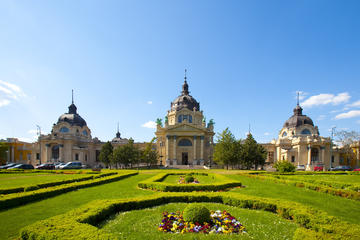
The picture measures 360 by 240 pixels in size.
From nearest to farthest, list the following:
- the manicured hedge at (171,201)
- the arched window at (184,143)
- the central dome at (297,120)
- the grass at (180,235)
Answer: the manicured hedge at (171,201)
the grass at (180,235)
the arched window at (184,143)
the central dome at (297,120)

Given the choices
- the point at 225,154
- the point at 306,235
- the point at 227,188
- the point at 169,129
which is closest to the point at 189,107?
the point at 169,129

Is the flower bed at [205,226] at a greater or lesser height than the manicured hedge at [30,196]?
greater

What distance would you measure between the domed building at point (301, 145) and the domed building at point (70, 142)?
5205 cm

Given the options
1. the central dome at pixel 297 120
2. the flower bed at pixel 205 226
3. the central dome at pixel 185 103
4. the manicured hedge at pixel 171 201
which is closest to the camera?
the manicured hedge at pixel 171 201

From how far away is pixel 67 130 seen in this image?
195ft

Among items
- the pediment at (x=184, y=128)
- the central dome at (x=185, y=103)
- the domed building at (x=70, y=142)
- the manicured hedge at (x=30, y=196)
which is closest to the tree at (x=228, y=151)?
the pediment at (x=184, y=128)

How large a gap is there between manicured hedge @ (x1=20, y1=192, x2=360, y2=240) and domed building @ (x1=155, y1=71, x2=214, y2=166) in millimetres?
42500

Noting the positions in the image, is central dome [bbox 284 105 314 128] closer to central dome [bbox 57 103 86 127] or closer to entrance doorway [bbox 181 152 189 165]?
entrance doorway [bbox 181 152 189 165]

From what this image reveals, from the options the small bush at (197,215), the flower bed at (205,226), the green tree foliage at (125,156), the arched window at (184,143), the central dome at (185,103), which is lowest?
the green tree foliage at (125,156)

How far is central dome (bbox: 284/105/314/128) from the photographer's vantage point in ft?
202

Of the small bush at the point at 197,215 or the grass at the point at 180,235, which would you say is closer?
the grass at the point at 180,235

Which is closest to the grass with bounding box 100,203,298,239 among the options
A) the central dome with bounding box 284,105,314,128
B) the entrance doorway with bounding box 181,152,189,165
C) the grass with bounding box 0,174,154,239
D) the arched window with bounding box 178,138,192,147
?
the grass with bounding box 0,174,154,239

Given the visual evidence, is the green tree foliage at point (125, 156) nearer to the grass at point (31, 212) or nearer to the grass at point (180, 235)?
the grass at point (31, 212)

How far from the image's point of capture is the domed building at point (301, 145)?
54.3m
